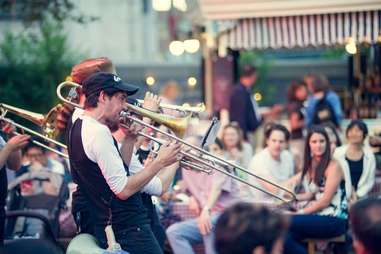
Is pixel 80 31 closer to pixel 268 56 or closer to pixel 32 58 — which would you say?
pixel 268 56

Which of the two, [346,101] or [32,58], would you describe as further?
[32,58]

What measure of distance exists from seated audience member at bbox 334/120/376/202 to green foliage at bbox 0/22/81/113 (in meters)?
9.82

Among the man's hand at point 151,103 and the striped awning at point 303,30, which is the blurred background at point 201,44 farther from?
the man's hand at point 151,103

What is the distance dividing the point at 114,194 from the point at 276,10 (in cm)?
777

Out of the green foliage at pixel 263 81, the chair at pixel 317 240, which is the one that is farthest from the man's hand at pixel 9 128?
the green foliage at pixel 263 81

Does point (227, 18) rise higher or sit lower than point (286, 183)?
higher

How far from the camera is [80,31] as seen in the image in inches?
1259

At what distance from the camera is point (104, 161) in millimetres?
6461

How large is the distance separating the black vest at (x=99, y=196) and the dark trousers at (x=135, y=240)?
3 cm

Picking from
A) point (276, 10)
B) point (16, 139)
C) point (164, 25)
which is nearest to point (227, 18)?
point (276, 10)

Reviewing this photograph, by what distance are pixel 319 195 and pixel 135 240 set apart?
3.30 meters

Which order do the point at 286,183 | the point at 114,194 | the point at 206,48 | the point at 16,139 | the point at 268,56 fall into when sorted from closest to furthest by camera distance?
the point at 114,194 < the point at 16,139 < the point at 286,183 < the point at 206,48 < the point at 268,56

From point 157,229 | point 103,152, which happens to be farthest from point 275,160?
point 103,152

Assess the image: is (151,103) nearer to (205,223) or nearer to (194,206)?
(205,223)
